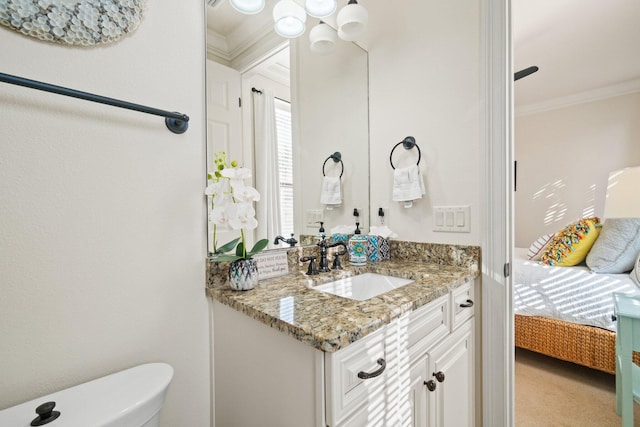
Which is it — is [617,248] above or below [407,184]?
below

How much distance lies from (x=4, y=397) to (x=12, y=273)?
10.7 inches

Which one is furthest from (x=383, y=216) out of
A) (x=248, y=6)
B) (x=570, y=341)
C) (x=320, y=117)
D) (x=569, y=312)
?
(x=570, y=341)

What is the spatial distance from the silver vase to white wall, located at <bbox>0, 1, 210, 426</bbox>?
0.37 ft

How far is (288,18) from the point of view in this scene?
125 cm

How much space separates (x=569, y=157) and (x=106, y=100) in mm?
4490

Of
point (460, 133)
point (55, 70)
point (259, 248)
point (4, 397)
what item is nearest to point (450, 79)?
point (460, 133)

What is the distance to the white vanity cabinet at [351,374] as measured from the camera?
611 millimetres

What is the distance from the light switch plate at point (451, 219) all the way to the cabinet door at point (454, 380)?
1.30 feet

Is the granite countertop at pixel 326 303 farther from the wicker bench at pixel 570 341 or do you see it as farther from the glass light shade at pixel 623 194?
the glass light shade at pixel 623 194

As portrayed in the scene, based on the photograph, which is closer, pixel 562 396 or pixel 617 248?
pixel 562 396

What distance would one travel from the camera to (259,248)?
3.15 feet

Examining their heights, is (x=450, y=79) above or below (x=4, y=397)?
above

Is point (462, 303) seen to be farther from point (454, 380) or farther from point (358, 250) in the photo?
point (358, 250)

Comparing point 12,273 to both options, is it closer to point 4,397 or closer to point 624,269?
point 4,397
